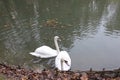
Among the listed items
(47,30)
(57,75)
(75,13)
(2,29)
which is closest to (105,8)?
(75,13)

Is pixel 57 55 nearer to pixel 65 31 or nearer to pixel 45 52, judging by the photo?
pixel 45 52

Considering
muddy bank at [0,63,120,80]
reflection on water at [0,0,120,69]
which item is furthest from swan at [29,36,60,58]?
muddy bank at [0,63,120,80]

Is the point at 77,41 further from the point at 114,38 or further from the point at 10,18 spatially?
the point at 10,18

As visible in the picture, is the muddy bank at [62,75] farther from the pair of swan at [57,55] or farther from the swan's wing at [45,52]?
the swan's wing at [45,52]

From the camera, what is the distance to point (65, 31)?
13883mm

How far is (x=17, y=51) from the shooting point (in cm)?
1173

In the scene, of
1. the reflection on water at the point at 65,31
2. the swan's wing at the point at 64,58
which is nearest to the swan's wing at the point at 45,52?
the reflection on water at the point at 65,31

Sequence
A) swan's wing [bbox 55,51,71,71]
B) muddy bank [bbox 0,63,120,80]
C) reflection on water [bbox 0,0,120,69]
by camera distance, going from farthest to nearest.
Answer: reflection on water [bbox 0,0,120,69], swan's wing [bbox 55,51,71,71], muddy bank [bbox 0,63,120,80]

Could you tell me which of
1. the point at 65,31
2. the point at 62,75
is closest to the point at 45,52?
the point at 65,31

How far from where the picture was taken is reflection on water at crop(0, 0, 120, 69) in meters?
11.1

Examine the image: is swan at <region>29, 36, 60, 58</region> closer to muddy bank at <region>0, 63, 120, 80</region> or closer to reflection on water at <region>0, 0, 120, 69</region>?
reflection on water at <region>0, 0, 120, 69</region>

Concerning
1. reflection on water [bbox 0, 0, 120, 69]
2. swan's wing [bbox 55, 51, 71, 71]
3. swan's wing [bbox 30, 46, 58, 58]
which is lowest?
swan's wing [bbox 55, 51, 71, 71]

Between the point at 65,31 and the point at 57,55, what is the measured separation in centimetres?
310

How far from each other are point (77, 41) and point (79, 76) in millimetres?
5474
